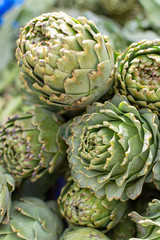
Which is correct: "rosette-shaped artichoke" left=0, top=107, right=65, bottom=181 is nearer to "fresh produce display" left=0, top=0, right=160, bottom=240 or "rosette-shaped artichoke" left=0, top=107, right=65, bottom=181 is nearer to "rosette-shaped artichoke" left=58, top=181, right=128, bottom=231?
"fresh produce display" left=0, top=0, right=160, bottom=240

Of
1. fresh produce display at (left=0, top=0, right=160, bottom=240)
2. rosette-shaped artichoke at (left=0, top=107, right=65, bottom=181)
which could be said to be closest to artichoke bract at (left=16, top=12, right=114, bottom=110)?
fresh produce display at (left=0, top=0, right=160, bottom=240)

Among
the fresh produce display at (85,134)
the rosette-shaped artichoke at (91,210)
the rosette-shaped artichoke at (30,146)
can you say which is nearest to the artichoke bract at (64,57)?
the fresh produce display at (85,134)

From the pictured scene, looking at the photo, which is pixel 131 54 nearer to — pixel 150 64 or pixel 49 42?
pixel 150 64

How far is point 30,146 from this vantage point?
0.84m

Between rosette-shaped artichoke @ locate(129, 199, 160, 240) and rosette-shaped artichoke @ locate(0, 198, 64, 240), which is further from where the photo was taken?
rosette-shaped artichoke @ locate(0, 198, 64, 240)

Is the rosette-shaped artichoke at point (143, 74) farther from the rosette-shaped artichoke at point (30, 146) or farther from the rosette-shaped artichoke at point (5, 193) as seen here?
the rosette-shaped artichoke at point (5, 193)

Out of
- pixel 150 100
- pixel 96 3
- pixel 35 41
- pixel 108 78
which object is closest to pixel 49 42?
pixel 35 41

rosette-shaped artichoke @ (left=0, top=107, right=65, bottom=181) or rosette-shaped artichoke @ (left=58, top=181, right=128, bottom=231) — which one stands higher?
rosette-shaped artichoke @ (left=0, top=107, right=65, bottom=181)

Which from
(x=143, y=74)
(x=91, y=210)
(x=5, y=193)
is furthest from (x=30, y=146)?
(x=143, y=74)

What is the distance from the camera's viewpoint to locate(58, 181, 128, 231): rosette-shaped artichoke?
30.2 inches

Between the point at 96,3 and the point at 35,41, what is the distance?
136 cm

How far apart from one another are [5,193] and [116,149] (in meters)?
0.33

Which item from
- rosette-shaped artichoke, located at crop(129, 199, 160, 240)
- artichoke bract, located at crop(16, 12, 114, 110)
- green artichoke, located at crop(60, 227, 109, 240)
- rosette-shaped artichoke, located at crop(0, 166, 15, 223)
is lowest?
green artichoke, located at crop(60, 227, 109, 240)

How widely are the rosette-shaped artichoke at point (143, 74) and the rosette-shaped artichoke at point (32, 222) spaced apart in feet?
1.44
